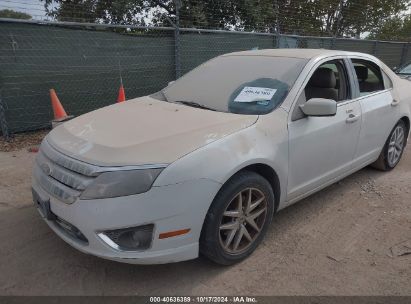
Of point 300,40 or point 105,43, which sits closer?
point 105,43

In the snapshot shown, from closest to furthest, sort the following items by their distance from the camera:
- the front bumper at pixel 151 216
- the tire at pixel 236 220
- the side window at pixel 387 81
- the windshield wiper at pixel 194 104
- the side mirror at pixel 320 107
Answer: the front bumper at pixel 151 216 → the tire at pixel 236 220 → the side mirror at pixel 320 107 → the windshield wiper at pixel 194 104 → the side window at pixel 387 81

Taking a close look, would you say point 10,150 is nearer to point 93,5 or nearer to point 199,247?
point 199,247

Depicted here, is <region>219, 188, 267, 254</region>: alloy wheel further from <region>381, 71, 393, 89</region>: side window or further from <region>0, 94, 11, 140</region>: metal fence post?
<region>0, 94, 11, 140</region>: metal fence post

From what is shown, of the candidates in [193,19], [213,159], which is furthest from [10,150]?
[193,19]

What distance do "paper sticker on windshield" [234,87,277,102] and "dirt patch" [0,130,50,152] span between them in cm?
385

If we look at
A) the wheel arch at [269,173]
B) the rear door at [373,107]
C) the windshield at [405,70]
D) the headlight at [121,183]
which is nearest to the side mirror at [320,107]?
the wheel arch at [269,173]

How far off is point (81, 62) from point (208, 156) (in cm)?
498

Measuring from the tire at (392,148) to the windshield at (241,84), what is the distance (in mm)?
1979

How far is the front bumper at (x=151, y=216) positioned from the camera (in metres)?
2.31

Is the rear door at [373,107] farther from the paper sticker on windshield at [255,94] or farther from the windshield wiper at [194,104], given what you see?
the windshield wiper at [194,104]

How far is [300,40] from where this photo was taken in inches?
420

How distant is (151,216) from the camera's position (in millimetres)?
2332

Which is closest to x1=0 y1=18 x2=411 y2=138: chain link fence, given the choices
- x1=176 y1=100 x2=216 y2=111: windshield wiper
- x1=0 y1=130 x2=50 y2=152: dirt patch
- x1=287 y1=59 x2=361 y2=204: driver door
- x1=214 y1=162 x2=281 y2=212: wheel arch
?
x1=0 y1=130 x2=50 y2=152: dirt patch

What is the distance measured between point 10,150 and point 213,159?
419cm
